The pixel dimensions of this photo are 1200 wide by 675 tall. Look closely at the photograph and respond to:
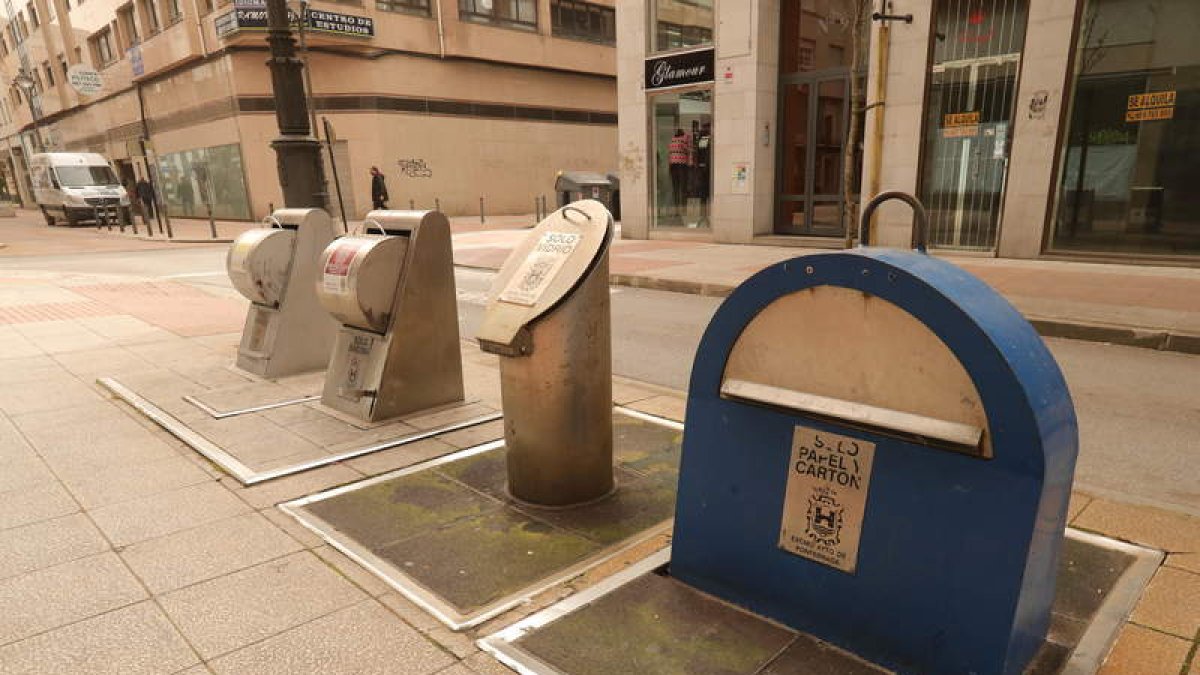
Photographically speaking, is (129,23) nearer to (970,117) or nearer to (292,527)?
(970,117)

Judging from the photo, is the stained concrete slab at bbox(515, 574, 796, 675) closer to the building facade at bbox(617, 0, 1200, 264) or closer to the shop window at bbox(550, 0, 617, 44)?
the building facade at bbox(617, 0, 1200, 264)

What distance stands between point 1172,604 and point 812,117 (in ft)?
44.7

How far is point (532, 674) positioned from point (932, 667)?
1262mm

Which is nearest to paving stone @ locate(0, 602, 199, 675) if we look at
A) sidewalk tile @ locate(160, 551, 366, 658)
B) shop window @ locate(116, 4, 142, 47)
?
sidewalk tile @ locate(160, 551, 366, 658)

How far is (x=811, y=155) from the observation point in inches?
588

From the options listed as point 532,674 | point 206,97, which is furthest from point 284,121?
point 206,97

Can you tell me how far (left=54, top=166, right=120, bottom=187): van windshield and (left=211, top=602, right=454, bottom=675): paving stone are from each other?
110 feet

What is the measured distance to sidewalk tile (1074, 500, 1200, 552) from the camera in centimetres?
310

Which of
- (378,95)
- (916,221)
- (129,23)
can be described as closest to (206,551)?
(916,221)

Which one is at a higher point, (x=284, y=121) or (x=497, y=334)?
(x=284, y=121)

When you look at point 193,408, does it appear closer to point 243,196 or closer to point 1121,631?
point 1121,631

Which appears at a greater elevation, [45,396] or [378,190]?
[378,190]

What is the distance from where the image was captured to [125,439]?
4.65 metres

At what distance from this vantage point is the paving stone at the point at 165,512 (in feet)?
11.1
